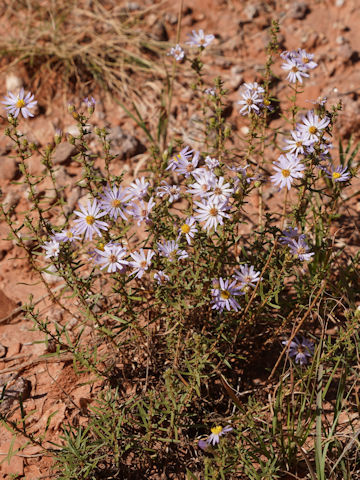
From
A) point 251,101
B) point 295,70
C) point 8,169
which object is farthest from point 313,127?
point 8,169

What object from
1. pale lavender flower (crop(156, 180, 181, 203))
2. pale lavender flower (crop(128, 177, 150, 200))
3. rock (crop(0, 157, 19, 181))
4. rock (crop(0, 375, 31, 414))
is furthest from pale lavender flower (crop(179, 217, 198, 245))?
rock (crop(0, 157, 19, 181))

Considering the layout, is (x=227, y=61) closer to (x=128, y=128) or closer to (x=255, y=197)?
(x=128, y=128)

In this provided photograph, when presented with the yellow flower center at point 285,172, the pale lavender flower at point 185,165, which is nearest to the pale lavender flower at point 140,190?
the pale lavender flower at point 185,165

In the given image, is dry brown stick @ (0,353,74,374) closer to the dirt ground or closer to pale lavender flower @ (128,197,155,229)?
the dirt ground

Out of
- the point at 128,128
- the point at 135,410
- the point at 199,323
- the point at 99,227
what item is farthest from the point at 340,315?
the point at 128,128

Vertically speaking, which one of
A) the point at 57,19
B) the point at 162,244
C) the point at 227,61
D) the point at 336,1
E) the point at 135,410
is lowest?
the point at 135,410

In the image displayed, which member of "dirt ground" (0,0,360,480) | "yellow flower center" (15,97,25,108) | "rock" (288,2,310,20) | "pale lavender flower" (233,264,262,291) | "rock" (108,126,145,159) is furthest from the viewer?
"rock" (288,2,310,20)
